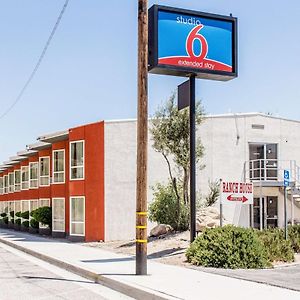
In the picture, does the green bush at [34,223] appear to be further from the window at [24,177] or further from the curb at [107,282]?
the curb at [107,282]

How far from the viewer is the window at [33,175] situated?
41.2 m

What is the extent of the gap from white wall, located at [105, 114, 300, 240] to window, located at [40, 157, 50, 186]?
1053 cm

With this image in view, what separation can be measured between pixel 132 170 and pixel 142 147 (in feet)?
49.5

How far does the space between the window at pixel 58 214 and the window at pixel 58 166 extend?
1.21 m

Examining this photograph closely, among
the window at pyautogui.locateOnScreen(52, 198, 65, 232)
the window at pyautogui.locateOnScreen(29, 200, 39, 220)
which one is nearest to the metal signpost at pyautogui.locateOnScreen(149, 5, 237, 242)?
the window at pyautogui.locateOnScreen(52, 198, 65, 232)

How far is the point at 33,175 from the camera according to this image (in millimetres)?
42031

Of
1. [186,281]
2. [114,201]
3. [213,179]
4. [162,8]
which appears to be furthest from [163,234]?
[186,281]

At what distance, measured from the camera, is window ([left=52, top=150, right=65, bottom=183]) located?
33.5 m

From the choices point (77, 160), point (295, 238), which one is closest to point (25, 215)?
point (77, 160)

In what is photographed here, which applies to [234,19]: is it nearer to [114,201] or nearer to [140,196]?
[140,196]

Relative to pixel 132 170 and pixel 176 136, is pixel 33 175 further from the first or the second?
pixel 176 136

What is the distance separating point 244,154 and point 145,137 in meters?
18.3

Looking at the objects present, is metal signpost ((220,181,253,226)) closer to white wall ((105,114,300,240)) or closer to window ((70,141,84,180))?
white wall ((105,114,300,240))

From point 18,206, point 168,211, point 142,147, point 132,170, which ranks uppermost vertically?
point 142,147
